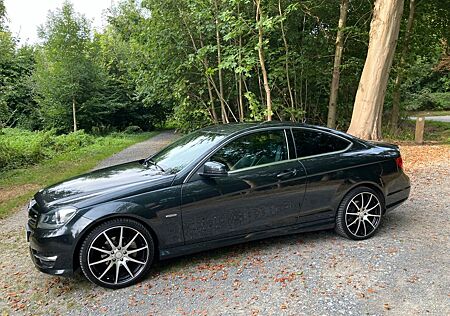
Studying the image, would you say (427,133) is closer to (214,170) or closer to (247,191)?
(247,191)

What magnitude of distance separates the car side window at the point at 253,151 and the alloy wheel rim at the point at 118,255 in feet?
3.79

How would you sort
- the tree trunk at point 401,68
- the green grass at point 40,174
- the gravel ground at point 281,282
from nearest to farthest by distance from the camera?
the gravel ground at point 281,282 < the green grass at point 40,174 < the tree trunk at point 401,68

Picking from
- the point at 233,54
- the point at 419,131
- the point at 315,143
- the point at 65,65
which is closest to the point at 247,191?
the point at 315,143

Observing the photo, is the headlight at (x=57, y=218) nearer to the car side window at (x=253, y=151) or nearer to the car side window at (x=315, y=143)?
the car side window at (x=253, y=151)

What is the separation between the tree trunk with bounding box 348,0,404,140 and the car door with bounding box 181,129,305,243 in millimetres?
6986

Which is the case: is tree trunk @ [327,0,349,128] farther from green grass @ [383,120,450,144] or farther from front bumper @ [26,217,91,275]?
front bumper @ [26,217,91,275]

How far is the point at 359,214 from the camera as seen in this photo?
460 centimetres

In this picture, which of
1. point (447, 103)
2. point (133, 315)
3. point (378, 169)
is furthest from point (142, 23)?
point (447, 103)

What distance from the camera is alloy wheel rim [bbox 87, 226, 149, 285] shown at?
367cm

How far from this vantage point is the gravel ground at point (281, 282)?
3291 mm

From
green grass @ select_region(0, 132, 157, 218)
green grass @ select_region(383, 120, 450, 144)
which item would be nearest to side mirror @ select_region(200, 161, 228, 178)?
green grass @ select_region(0, 132, 157, 218)

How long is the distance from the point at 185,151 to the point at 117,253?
142 cm

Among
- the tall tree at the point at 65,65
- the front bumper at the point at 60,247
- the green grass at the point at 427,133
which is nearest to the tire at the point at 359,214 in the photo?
the front bumper at the point at 60,247

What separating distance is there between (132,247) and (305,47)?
10908mm
